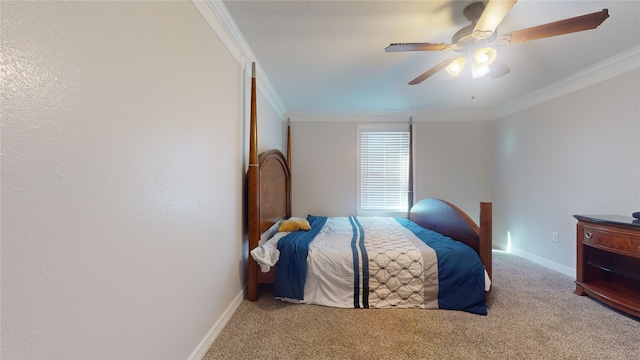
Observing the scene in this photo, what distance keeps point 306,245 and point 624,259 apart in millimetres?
2905

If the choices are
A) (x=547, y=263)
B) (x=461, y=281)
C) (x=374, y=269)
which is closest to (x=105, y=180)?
(x=374, y=269)

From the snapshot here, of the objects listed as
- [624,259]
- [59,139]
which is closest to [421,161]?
[624,259]

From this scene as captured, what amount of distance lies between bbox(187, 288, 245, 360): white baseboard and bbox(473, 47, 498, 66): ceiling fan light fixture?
260 centimetres

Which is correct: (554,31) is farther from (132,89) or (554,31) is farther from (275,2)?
(132,89)

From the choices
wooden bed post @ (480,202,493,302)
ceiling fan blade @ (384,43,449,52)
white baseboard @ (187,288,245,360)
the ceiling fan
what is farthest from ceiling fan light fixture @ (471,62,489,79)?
white baseboard @ (187,288,245,360)

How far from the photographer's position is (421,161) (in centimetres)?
409

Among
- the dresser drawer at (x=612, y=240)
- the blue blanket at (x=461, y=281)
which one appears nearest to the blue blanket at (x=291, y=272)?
the blue blanket at (x=461, y=281)

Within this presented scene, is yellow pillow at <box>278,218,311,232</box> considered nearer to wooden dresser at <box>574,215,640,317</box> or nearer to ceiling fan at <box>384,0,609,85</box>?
ceiling fan at <box>384,0,609,85</box>

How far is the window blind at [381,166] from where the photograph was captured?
4.10 m

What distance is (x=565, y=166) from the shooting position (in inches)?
111

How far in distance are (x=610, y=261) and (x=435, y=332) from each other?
1998mm

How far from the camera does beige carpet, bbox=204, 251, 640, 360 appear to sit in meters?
1.51

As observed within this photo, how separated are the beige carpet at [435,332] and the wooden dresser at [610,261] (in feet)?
0.39

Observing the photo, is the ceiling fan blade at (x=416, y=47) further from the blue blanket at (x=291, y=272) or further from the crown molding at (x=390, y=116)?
the crown molding at (x=390, y=116)
